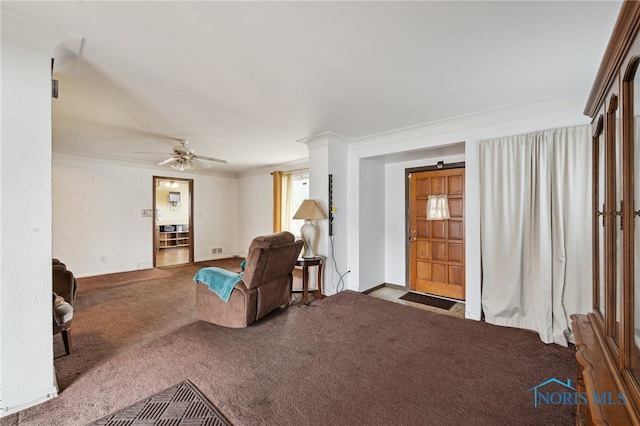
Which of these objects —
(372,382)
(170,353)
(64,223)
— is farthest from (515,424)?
(64,223)

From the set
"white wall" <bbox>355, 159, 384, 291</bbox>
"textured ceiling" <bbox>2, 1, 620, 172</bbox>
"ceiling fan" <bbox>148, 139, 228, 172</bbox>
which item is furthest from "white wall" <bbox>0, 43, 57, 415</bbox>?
"white wall" <bbox>355, 159, 384, 291</bbox>

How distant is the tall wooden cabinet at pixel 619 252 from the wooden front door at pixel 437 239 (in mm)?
2776

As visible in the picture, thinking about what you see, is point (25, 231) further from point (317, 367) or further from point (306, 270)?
point (306, 270)

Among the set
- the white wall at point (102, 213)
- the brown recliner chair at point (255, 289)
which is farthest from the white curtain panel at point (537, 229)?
the white wall at point (102, 213)

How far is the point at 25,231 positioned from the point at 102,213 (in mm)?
4563

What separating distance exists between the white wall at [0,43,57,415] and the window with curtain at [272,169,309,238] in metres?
4.56

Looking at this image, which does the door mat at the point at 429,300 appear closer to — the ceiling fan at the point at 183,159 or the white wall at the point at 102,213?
the ceiling fan at the point at 183,159

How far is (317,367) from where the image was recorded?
229cm

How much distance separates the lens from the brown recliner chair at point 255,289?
9.66 feet

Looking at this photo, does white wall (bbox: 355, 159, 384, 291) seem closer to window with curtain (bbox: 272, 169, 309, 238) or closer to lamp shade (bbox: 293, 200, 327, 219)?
lamp shade (bbox: 293, 200, 327, 219)

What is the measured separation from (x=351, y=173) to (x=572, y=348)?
3.25 meters

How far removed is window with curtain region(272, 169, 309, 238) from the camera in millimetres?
6254

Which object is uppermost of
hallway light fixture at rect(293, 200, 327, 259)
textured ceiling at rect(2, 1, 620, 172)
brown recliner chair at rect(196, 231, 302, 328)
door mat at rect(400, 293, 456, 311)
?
textured ceiling at rect(2, 1, 620, 172)

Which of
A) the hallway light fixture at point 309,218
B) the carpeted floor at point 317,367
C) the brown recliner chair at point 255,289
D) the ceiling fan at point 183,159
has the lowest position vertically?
the carpeted floor at point 317,367
